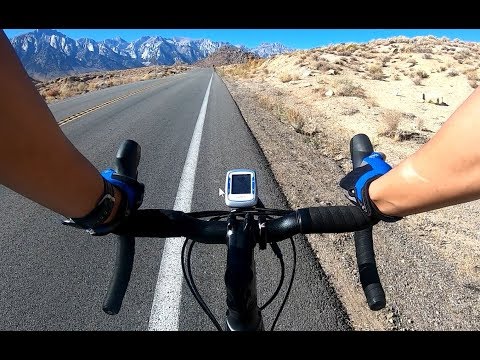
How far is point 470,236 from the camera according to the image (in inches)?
164

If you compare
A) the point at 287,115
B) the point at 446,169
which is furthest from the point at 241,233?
the point at 287,115

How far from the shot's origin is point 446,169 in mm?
798

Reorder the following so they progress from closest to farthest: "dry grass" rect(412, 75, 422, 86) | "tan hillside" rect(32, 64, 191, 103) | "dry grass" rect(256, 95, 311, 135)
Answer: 1. "dry grass" rect(256, 95, 311, 135)
2. "dry grass" rect(412, 75, 422, 86)
3. "tan hillside" rect(32, 64, 191, 103)

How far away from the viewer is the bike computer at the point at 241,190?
57.2 inches

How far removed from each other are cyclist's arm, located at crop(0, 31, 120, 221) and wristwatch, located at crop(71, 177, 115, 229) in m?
0.11

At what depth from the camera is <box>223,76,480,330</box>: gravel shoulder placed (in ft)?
9.19

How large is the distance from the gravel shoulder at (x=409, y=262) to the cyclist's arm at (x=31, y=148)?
2.49 meters

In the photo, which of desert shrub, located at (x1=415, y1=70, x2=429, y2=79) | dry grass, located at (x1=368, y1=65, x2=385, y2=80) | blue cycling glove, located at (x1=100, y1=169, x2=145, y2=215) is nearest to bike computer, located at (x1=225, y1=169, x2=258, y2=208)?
blue cycling glove, located at (x1=100, y1=169, x2=145, y2=215)

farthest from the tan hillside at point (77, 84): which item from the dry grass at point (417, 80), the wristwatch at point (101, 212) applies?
the dry grass at point (417, 80)

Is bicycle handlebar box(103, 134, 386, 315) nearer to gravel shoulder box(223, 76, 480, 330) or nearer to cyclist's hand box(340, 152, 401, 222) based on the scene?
cyclist's hand box(340, 152, 401, 222)
